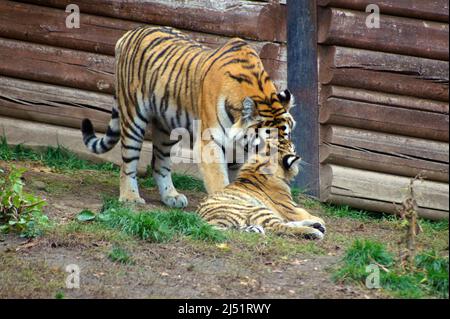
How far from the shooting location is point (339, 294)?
20.5ft

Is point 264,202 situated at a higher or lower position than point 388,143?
lower

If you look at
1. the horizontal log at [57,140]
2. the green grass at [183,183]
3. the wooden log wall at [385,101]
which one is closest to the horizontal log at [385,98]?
the wooden log wall at [385,101]

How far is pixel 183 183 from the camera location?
10.4 m

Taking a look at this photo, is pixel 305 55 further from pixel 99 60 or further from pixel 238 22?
pixel 99 60

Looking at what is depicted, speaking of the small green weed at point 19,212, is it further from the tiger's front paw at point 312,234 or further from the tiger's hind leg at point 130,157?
the tiger's front paw at point 312,234

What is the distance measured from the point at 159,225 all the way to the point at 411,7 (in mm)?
4290

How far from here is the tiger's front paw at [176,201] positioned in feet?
31.1

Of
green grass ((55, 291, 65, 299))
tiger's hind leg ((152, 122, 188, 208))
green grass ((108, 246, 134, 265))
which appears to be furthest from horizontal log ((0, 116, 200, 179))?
green grass ((55, 291, 65, 299))

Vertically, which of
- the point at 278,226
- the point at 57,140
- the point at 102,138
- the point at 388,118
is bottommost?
the point at 278,226

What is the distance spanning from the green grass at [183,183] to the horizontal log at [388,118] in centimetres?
169

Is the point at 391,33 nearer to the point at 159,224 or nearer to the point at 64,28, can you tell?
the point at 64,28

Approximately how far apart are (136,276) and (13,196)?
162 centimetres

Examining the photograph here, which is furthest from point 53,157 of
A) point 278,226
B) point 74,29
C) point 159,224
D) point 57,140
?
point 278,226
